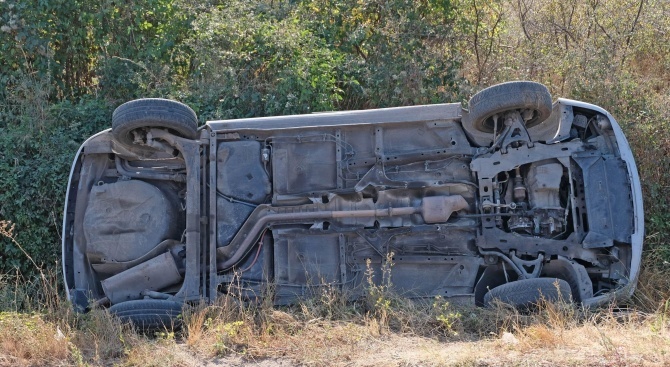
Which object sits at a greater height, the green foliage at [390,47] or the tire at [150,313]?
the green foliage at [390,47]

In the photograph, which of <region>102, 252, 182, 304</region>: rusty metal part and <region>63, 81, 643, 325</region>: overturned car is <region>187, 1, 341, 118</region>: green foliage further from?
<region>102, 252, 182, 304</region>: rusty metal part

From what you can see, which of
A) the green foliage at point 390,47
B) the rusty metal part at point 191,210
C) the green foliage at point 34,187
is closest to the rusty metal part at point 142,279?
the rusty metal part at point 191,210

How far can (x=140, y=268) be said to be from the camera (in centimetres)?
703

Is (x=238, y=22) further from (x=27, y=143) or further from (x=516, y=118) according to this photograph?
(x=516, y=118)

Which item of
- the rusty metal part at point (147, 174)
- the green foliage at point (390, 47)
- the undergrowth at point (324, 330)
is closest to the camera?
the undergrowth at point (324, 330)

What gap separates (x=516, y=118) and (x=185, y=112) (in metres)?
2.81

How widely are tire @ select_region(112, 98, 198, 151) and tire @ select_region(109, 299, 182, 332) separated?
57.6 inches

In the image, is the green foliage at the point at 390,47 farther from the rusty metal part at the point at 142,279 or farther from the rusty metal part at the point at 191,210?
the rusty metal part at the point at 142,279

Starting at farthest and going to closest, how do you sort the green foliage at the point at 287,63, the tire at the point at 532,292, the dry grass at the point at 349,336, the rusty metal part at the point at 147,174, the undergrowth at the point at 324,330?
the green foliage at the point at 287,63 → the rusty metal part at the point at 147,174 → the tire at the point at 532,292 → the undergrowth at the point at 324,330 → the dry grass at the point at 349,336

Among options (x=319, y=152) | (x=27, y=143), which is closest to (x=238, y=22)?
(x=27, y=143)

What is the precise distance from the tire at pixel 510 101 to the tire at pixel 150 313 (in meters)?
2.93

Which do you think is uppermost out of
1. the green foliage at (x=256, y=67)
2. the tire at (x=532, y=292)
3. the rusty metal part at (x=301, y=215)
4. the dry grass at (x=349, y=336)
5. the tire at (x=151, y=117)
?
the green foliage at (x=256, y=67)

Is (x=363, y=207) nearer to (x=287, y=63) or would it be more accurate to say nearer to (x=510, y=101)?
(x=510, y=101)

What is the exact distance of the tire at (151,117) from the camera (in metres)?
7.04
